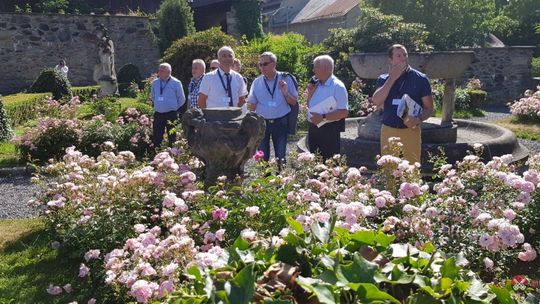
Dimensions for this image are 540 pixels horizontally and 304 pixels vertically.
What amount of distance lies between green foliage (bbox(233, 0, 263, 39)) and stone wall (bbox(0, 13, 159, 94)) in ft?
16.2

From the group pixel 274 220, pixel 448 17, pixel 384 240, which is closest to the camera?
pixel 384 240

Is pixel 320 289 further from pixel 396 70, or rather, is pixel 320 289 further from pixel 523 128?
pixel 523 128

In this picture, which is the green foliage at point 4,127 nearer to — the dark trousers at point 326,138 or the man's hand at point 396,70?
the dark trousers at point 326,138

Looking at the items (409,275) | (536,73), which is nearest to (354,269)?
(409,275)

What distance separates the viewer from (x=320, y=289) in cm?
158

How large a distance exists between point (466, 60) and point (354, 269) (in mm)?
6348

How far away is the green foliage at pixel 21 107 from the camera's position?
37.5ft

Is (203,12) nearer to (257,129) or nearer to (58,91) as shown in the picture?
Result: (58,91)

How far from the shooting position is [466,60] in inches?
290

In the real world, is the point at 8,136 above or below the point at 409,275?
below

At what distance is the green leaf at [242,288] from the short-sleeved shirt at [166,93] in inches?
239

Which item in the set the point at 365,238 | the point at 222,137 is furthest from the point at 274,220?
the point at 365,238

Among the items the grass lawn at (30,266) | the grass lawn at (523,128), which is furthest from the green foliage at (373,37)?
the grass lawn at (30,266)

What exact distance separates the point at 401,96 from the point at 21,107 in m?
9.63
